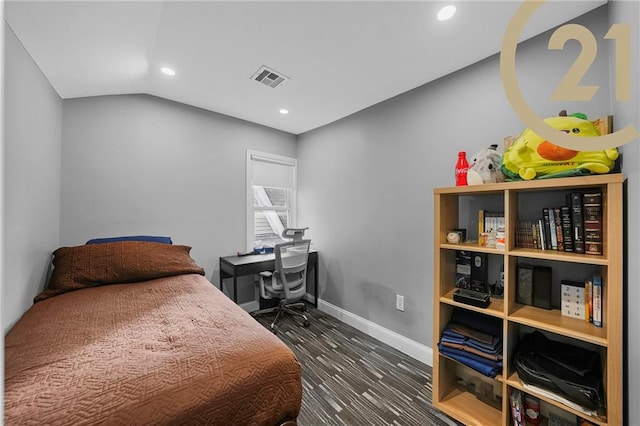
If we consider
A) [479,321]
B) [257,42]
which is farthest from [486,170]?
[257,42]

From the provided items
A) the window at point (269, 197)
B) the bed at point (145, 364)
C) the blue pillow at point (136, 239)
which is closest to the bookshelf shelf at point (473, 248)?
the bed at point (145, 364)

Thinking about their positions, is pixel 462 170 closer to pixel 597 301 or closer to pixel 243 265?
pixel 597 301

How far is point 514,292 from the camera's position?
1.51 meters

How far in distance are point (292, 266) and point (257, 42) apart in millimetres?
2004

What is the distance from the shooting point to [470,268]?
5.80 ft

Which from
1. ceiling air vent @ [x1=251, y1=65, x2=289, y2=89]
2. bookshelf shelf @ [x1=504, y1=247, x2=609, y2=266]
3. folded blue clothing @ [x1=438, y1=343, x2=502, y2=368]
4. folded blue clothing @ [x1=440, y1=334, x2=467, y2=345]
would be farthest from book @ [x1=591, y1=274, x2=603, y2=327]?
ceiling air vent @ [x1=251, y1=65, x2=289, y2=89]

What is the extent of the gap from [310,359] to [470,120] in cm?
232

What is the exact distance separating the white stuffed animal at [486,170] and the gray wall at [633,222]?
51 cm

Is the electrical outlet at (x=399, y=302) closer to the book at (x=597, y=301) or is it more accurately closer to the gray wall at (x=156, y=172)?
the book at (x=597, y=301)

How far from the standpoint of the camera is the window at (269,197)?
3.19 meters

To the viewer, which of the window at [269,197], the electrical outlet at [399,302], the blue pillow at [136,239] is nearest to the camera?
the blue pillow at [136,239]

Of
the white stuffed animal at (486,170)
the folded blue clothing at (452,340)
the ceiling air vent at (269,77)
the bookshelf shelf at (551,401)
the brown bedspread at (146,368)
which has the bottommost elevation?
the bookshelf shelf at (551,401)

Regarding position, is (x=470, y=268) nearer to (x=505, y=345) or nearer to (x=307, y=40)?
(x=505, y=345)

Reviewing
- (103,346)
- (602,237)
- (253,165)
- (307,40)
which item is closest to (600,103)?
(602,237)
